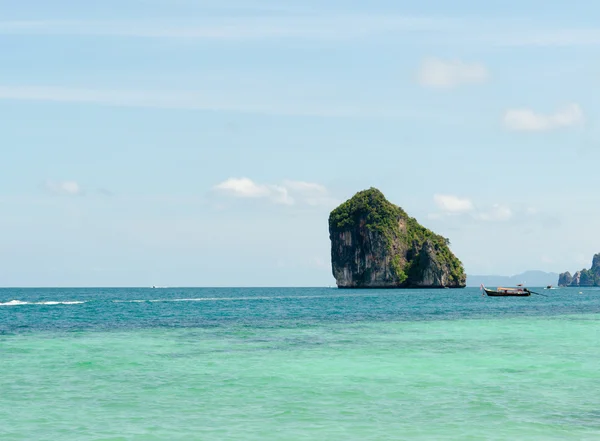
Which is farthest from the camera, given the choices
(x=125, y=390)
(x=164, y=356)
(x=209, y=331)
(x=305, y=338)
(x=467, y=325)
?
(x=467, y=325)

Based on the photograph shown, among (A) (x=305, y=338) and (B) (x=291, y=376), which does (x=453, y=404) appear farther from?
(A) (x=305, y=338)

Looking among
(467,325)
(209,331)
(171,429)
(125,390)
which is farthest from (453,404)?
(467,325)

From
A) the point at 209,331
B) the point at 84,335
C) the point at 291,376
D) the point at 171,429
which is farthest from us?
the point at 209,331

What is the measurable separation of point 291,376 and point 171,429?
9821mm

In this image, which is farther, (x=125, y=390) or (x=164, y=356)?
(x=164, y=356)

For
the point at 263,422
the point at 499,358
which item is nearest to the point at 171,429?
the point at 263,422

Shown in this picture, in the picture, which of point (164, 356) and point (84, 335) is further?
point (84, 335)

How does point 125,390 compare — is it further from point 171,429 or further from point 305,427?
point 305,427

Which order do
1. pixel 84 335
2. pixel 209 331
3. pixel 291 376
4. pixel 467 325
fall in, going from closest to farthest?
1. pixel 291 376
2. pixel 84 335
3. pixel 209 331
4. pixel 467 325

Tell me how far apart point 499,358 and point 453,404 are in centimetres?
1255

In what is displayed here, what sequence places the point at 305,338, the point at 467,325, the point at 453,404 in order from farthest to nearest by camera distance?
the point at 467,325 → the point at 305,338 → the point at 453,404

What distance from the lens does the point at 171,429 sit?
63.3 feet

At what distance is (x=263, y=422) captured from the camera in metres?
20.3

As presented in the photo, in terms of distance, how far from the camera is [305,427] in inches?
769
